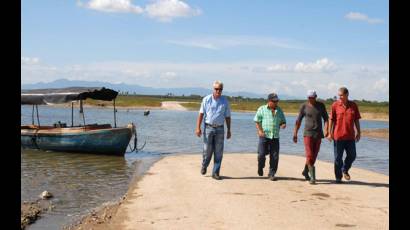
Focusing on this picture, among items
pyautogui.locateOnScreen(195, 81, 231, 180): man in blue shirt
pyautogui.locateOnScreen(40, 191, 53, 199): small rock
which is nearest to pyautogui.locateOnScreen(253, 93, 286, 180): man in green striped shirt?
pyautogui.locateOnScreen(195, 81, 231, 180): man in blue shirt

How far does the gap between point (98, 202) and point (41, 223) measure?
75.3 inches

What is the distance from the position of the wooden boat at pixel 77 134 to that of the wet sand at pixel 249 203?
8932 mm

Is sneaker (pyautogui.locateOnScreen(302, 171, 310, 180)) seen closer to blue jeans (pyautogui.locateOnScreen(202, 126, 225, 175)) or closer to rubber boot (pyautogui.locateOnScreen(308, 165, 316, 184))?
rubber boot (pyautogui.locateOnScreen(308, 165, 316, 184))

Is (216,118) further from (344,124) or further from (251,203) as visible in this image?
(251,203)

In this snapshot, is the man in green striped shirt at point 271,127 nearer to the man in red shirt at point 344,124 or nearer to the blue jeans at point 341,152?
the man in red shirt at point 344,124

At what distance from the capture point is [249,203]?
790cm

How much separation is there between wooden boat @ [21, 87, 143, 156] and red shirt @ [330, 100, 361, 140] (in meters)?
12.0

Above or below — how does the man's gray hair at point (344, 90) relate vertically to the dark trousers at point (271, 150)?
above

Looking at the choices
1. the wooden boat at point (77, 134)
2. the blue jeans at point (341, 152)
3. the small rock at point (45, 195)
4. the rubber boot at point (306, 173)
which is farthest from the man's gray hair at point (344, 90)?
the wooden boat at point (77, 134)

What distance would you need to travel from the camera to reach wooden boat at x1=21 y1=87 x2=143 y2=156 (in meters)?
20.5

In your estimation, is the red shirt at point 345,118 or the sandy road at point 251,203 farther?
Answer: the red shirt at point 345,118

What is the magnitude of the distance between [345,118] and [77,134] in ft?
46.6

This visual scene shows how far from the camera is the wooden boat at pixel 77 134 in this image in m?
20.5
